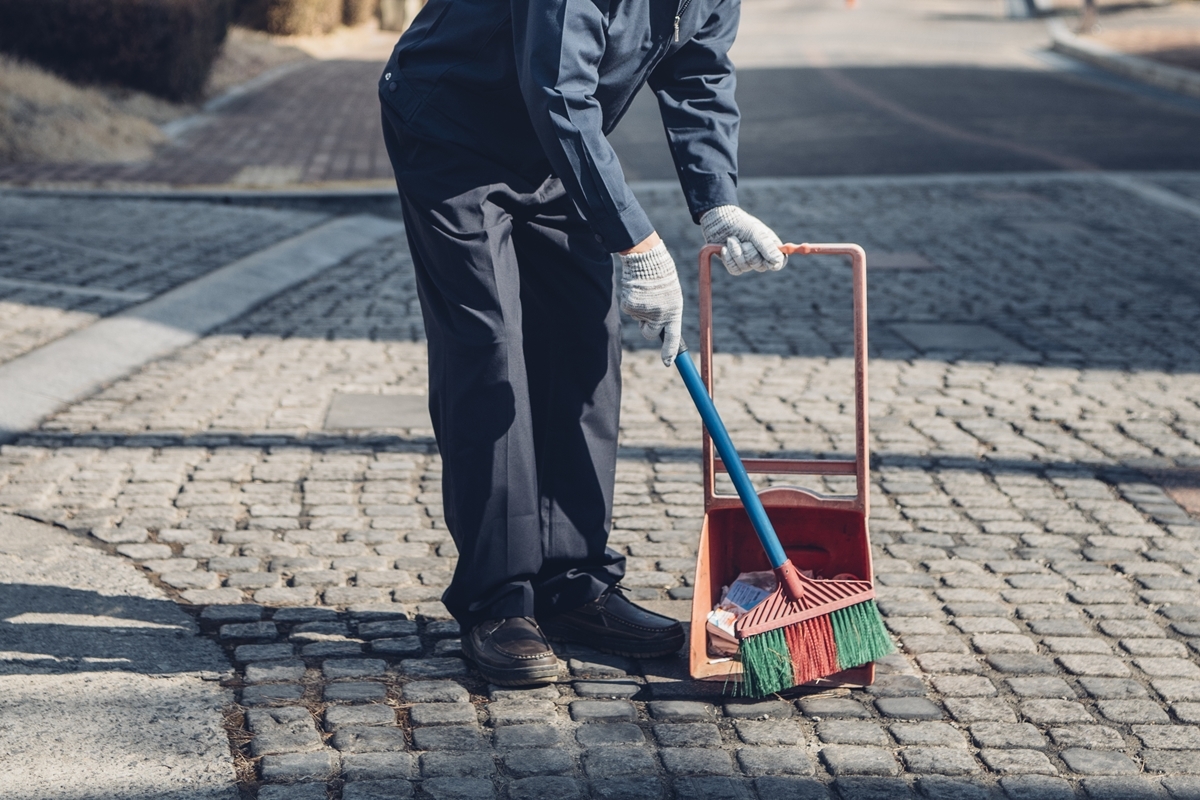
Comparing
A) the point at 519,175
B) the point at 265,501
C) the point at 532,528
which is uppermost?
the point at 519,175

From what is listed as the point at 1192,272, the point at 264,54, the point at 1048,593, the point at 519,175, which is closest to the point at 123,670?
the point at 519,175

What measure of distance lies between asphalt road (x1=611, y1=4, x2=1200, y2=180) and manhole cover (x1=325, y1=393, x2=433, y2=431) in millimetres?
5531

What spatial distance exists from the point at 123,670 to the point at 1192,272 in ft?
19.8

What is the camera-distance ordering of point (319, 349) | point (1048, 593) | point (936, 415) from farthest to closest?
point (319, 349) < point (936, 415) < point (1048, 593)

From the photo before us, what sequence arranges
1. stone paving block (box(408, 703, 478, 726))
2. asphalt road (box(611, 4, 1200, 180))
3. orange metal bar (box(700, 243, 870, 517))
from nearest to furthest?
stone paving block (box(408, 703, 478, 726)), orange metal bar (box(700, 243, 870, 517)), asphalt road (box(611, 4, 1200, 180))

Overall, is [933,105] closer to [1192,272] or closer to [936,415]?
[1192,272]

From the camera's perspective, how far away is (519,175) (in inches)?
109

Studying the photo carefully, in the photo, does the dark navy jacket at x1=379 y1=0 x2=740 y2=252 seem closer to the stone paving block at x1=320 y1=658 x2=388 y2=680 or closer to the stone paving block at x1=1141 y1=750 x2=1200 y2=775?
the stone paving block at x1=320 y1=658 x2=388 y2=680

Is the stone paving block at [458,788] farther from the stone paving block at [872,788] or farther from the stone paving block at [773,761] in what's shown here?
the stone paving block at [872,788]

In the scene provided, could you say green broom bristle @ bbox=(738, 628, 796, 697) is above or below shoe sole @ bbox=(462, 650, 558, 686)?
above

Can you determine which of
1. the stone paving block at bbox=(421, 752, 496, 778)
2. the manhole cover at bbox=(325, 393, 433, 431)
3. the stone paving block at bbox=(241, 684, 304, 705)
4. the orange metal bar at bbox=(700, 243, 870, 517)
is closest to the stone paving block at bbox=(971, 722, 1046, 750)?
the orange metal bar at bbox=(700, 243, 870, 517)

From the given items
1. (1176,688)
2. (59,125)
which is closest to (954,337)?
(1176,688)

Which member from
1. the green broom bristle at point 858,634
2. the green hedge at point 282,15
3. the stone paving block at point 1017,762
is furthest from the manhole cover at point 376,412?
the green hedge at point 282,15

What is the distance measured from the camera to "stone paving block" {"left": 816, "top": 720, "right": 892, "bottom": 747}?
2602 millimetres
